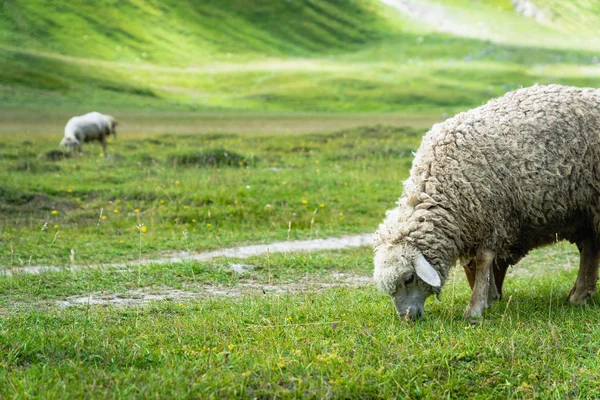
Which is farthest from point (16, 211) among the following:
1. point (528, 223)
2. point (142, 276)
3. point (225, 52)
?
point (225, 52)

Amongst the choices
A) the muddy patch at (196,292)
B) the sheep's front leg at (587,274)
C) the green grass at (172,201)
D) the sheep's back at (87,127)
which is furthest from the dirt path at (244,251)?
the sheep's back at (87,127)

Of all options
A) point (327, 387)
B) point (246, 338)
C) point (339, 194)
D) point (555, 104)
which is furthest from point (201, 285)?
point (339, 194)

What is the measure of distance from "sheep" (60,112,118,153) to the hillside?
3284 centimetres

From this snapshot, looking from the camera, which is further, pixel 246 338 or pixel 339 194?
pixel 339 194

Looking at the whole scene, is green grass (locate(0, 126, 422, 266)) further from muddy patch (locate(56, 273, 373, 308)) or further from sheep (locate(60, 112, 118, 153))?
sheep (locate(60, 112, 118, 153))

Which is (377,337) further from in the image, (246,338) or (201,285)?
(201,285)

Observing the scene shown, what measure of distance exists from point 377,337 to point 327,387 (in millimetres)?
1428

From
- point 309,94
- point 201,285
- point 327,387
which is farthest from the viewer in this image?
point 309,94

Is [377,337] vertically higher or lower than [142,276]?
higher

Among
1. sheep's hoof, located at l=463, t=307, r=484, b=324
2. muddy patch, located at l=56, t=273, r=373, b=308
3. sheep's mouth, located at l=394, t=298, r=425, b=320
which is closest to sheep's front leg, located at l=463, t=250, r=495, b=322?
sheep's hoof, located at l=463, t=307, r=484, b=324

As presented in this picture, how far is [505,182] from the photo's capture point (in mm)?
8648

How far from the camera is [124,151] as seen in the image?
29391 millimetres

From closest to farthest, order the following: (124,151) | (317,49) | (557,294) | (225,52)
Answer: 1. (557,294)
2. (124,151)
3. (225,52)
4. (317,49)

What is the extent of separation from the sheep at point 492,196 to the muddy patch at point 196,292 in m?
2.27
